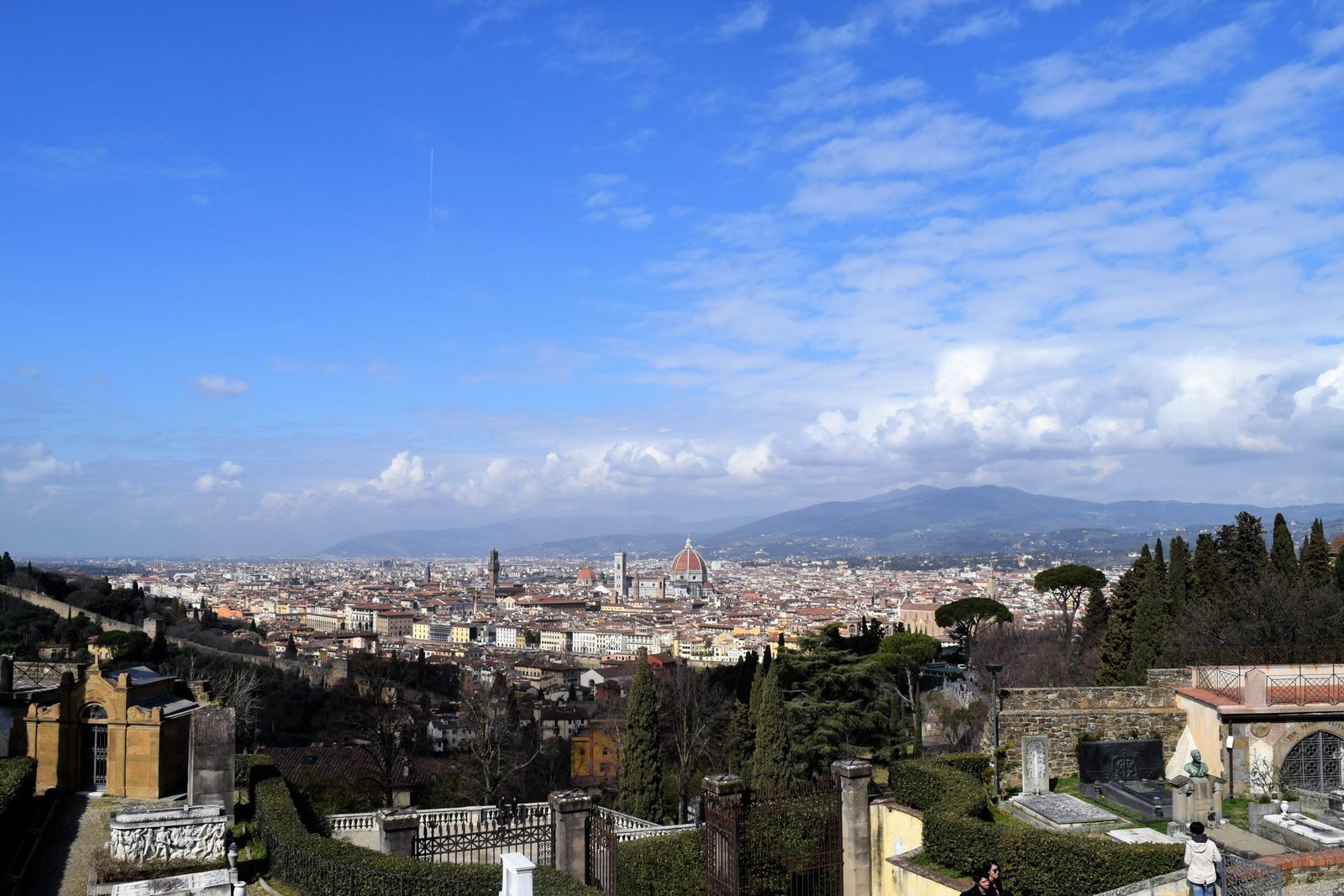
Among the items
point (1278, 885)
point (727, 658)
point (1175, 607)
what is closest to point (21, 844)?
point (1278, 885)

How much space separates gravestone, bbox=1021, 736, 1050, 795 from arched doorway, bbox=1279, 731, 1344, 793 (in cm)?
266

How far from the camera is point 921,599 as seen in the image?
105188mm

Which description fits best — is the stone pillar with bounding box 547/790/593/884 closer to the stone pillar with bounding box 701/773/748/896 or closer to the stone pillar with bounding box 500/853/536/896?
the stone pillar with bounding box 701/773/748/896

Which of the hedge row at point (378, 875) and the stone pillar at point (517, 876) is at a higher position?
the stone pillar at point (517, 876)

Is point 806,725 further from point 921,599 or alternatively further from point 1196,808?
point 921,599

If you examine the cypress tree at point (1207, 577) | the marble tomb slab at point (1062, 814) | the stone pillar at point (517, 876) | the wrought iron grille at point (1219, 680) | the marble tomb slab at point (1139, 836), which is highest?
the cypress tree at point (1207, 577)

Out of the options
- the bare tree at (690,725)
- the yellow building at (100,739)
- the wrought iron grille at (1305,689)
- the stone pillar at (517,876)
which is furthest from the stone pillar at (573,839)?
the bare tree at (690,725)

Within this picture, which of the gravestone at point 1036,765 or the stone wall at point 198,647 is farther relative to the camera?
the stone wall at point 198,647

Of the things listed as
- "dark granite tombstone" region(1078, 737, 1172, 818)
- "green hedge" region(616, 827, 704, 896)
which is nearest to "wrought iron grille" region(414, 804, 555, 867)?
"green hedge" region(616, 827, 704, 896)

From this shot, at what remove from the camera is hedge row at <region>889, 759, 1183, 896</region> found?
7578 mm

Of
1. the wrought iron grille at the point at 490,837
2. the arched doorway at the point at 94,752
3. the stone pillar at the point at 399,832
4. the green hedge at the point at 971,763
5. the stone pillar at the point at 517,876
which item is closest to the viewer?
the stone pillar at the point at 517,876

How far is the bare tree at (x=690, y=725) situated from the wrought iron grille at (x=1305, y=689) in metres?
10.3

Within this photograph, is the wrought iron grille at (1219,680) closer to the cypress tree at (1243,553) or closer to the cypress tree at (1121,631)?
the cypress tree at (1121,631)

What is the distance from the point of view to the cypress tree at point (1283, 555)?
23.2 m
